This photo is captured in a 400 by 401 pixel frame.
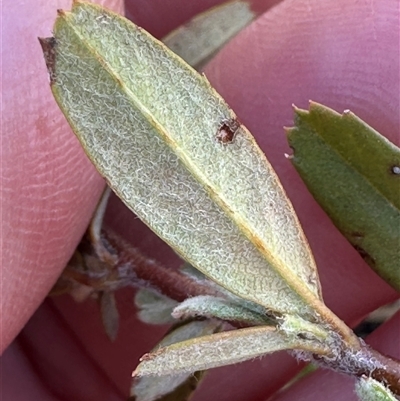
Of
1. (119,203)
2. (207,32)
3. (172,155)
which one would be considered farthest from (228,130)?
(119,203)

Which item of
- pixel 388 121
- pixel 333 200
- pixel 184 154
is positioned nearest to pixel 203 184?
pixel 184 154

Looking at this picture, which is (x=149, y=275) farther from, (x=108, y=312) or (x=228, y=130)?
(x=228, y=130)

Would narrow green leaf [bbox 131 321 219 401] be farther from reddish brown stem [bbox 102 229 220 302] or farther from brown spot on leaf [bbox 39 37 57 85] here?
brown spot on leaf [bbox 39 37 57 85]

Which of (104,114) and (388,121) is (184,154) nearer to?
(104,114)

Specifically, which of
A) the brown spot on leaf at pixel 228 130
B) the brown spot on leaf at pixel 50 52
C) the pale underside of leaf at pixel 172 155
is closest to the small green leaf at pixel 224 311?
the pale underside of leaf at pixel 172 155

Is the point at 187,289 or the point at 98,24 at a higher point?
the point at 98,24

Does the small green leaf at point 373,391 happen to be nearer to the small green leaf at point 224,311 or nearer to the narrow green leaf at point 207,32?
the small green leaf at point 224,311
